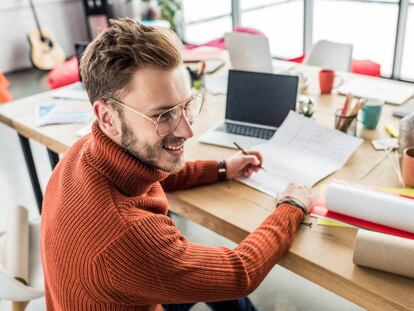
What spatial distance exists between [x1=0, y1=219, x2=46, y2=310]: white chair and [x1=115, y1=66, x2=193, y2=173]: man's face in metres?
0.62

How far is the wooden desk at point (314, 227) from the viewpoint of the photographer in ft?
3.12

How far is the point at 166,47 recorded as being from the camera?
3.27ft

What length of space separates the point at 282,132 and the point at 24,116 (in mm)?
1217

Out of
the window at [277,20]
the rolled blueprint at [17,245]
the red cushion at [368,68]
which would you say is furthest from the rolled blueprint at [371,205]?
the window at [277,20]

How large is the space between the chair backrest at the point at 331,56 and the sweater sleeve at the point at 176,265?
60.8 inches

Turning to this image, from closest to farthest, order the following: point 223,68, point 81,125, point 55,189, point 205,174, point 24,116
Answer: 1. point 55,189
2. point 205,174
3. point 81,125
4. point 24,116
5. point 223,68

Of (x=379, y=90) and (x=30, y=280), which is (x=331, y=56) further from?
(x=30, y=280)

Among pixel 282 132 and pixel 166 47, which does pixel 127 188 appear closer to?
pixel 166 47

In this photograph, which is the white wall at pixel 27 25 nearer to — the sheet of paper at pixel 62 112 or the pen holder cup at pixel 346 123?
the sheet of paper at pixel 62 112

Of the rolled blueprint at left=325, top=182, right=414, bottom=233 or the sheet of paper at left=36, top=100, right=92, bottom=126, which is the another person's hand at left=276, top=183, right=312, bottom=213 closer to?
the rolled blueprint at left=325, top=182, right=414, bottom=233

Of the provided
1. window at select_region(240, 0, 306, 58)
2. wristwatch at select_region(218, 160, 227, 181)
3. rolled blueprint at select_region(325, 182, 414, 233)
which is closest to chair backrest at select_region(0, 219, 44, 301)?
wristwatch at select_region(218, 160, 227, 181)

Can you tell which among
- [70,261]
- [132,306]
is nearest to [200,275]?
[132,306]

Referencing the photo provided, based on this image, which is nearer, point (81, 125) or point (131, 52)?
point (131, 52)

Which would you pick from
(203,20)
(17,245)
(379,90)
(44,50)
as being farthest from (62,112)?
(203,20)
